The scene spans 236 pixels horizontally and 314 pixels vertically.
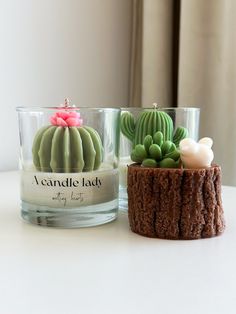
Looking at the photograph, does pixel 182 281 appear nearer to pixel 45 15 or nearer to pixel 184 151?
pixel 184 151

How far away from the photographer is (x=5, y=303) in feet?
1.19

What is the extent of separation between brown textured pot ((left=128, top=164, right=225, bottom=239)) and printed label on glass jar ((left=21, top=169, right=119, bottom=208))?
50 millimetres

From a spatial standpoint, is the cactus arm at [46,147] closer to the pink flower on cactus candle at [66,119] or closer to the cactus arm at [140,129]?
the pink flower on cactus candle at [66,119]

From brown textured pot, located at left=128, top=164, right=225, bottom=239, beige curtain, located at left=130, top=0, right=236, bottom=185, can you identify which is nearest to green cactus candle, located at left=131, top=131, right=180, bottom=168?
brown textured pot, located at left=128, top=164, right=225, bottom=239

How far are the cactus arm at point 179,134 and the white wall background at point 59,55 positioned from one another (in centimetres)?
53

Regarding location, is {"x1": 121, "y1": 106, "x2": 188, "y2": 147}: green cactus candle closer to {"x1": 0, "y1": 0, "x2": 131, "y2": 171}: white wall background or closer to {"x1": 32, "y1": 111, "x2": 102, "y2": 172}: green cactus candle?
{"x1": 32, "y1": 111, "x2": 102, "y2": 172}: green cactus candle

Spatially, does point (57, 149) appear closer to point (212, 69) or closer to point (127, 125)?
point (127, 125)

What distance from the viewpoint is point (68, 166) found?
568 mm

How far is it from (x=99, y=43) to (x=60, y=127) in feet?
2.41

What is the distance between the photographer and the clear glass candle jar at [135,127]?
64 centimetres

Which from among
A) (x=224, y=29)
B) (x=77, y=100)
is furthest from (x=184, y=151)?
(x=77, y=100)

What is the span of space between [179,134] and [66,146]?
0.15 meters

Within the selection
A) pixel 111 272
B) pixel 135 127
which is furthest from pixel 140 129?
pixel 111 272

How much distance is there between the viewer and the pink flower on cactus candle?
570 millimetres
